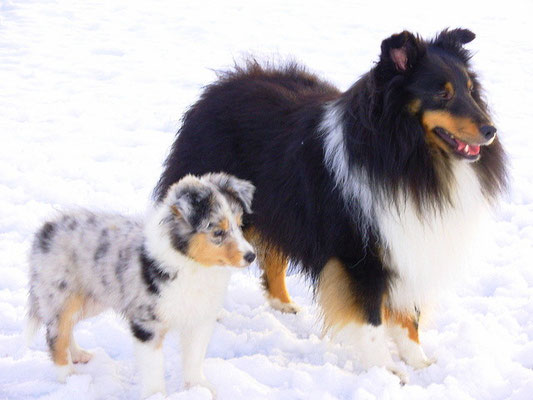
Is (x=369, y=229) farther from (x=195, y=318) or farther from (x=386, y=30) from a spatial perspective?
(x=386, y=30)

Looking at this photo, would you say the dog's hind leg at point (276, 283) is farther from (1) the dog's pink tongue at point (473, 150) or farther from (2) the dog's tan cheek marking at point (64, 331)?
(1) the dog's pink tongue at point (473, 150)

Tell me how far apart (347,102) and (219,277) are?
4.03 ft

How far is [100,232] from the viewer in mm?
3822

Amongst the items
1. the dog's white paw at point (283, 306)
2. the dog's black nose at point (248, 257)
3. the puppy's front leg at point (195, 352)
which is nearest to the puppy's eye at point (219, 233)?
the dog's black nose at point (248, 257)

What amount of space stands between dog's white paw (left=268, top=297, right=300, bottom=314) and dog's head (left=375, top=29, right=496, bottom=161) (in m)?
1.76

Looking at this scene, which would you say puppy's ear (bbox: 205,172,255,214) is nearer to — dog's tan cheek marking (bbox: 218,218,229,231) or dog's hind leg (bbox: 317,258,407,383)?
dog's tan cheek marking (bbox: 218,218,229,231)

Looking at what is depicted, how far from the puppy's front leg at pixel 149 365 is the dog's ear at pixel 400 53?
191cm

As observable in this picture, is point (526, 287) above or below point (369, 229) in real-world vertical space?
below

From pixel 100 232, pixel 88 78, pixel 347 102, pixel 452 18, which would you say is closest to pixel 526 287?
pixel 347 102

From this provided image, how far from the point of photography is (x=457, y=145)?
357cm

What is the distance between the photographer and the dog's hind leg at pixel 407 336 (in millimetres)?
4164

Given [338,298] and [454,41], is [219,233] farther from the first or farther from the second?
[454,41]

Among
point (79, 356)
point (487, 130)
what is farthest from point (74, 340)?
point (487, 130)

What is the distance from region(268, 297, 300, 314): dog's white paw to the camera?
4848 mm
